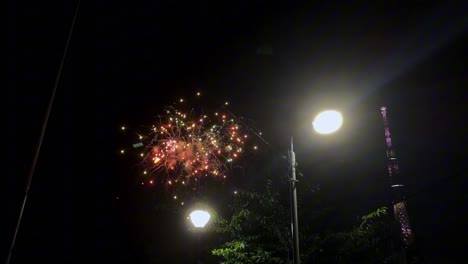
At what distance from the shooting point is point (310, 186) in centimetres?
940

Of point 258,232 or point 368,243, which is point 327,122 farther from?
point 258,232

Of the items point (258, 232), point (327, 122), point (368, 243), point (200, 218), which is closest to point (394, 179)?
point (368, 243)

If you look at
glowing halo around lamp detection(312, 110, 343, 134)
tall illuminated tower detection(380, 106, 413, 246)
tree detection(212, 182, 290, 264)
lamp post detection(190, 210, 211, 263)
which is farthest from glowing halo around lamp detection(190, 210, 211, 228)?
tall illuminated tower detection(380, 106, 413, 246)

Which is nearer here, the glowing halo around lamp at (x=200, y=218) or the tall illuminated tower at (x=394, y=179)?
the glowing halo around lamp at (x=200, y=218)

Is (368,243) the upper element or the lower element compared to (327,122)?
lower

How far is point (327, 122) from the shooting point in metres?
6.00

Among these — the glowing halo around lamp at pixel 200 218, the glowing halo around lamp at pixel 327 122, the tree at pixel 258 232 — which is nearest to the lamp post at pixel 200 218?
the glowing halo around lamp at pixel 200 218

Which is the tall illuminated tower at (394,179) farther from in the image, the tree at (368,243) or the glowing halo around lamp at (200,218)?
the glowing halo around lamp at (200,218)

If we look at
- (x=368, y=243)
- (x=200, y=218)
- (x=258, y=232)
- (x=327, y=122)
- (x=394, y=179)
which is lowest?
(x=368, y=243)

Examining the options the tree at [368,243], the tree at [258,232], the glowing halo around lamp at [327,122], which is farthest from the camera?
the tree at [258,232]

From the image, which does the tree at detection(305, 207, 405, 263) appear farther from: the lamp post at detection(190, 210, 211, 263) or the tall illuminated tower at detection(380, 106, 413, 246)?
the tall illuminated tower at detection(380, 106, 413, 246)

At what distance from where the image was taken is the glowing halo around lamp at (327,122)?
5988 millimetres

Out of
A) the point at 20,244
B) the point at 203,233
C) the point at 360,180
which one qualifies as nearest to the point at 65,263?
the point at 20,244

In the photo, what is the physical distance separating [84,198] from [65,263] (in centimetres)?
341
